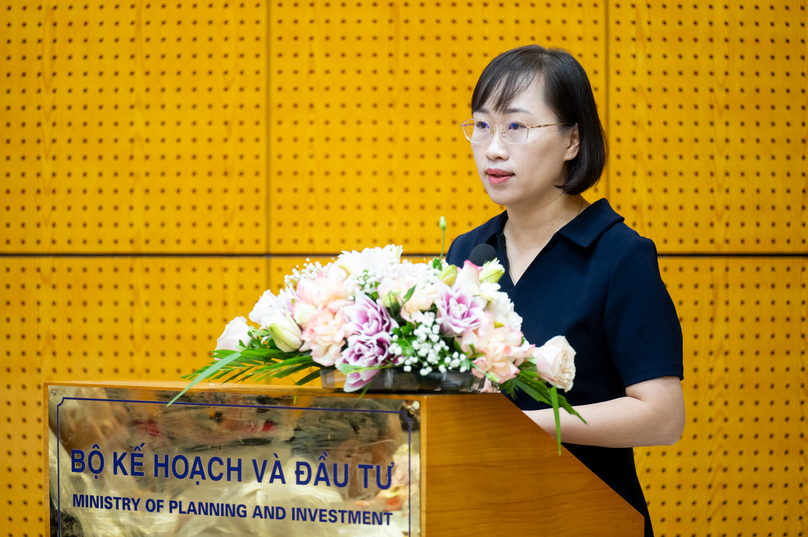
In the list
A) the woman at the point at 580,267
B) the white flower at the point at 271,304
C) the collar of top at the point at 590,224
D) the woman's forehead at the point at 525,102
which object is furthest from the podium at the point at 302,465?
the woman's forehead at the point at 525,102

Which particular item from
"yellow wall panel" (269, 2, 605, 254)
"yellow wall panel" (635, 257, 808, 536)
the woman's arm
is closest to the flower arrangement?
the woman's arm

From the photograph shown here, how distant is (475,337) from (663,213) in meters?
2.32

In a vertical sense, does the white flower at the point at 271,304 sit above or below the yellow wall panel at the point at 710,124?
below

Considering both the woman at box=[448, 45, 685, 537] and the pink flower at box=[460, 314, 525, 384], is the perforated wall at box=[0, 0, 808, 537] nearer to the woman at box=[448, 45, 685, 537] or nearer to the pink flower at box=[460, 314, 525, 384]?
the woman at box=[448, 45, 685, 537]

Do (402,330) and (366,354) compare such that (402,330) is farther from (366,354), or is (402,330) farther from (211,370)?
(211,370)

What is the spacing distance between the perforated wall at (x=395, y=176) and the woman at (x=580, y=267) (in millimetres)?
1495

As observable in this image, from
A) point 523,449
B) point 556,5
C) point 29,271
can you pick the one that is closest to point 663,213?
point 556,5

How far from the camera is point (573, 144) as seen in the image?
1.40 meters

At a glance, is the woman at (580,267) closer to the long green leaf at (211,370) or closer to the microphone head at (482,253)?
the microphone head at (482,253)

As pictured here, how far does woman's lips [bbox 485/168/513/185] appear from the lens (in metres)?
1.33

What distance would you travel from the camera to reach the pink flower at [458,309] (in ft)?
2.73

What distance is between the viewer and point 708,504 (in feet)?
9.23

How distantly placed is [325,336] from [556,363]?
31 centimetres

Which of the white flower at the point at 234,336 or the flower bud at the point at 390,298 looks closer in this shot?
the flower bud at the point at 390,298
